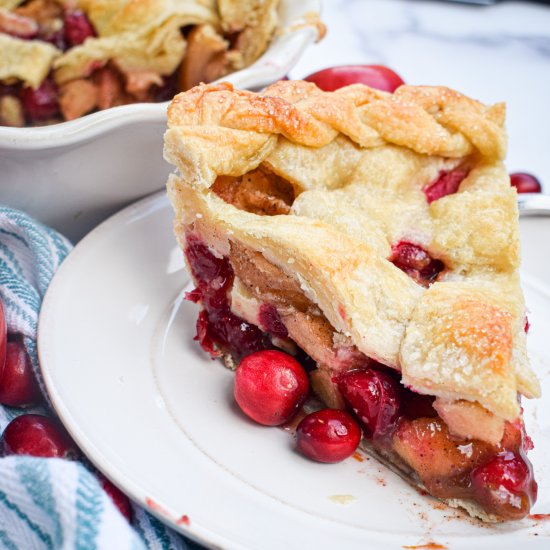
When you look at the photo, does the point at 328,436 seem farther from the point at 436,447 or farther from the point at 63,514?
the point at 63,514

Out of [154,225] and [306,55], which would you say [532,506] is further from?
[306,55]

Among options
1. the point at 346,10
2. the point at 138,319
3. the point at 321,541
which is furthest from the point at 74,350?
the point at 346,10

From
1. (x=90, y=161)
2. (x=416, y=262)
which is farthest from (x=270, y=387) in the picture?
(x=90, y=161)

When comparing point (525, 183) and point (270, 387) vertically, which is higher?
point (270, 387)

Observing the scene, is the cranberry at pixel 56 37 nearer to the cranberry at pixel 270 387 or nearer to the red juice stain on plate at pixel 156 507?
the cranberry at pixel 270 387

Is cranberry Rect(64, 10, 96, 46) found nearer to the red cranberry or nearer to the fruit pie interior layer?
the fruit pie interior layer

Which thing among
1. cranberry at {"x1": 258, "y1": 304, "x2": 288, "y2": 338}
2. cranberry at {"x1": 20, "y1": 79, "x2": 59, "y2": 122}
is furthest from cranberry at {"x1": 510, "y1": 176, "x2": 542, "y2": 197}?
cranberry at {"x1": 20, "y1": 79, "x2": 59, "y2": 122}

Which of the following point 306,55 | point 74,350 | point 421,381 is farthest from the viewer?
point 306,55
